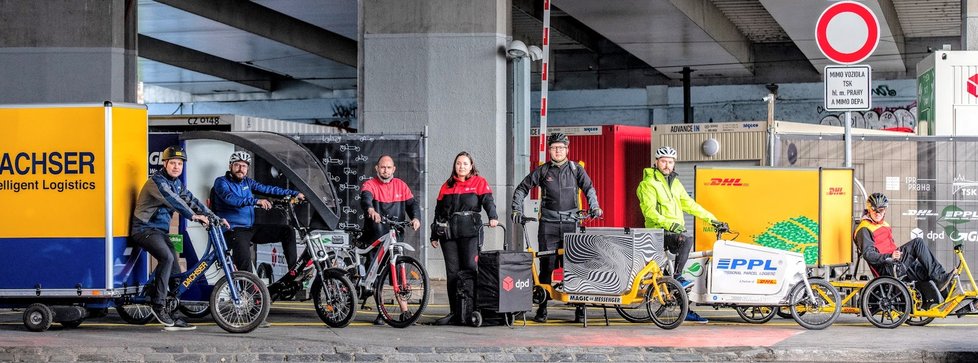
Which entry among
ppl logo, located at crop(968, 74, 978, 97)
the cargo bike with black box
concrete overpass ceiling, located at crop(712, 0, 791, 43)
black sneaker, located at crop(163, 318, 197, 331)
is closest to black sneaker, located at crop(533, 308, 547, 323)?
the cargo bike with black box

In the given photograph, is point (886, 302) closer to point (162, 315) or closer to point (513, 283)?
point (513, 283)

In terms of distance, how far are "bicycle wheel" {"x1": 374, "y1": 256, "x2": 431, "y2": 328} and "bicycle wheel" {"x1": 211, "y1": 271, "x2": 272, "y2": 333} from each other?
109cm

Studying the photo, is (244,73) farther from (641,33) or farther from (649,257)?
(649,257)

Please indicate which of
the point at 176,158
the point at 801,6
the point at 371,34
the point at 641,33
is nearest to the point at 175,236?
the point at 176,158

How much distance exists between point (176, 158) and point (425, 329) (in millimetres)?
2581

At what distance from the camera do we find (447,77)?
16547 millimetres

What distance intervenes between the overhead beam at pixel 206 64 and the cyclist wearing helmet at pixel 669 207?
24823 mm

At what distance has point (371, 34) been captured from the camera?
657 inches

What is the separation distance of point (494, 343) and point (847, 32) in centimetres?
470

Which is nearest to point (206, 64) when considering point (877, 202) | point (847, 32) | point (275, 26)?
point (275, 26)

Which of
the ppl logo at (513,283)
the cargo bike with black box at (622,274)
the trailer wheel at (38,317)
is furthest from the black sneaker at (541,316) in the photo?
the trailer wheel at (38,317)

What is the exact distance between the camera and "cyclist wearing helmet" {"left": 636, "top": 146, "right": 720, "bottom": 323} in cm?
1203

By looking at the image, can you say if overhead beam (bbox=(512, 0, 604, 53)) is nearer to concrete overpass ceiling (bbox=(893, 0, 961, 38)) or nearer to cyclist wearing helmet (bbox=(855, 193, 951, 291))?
concrete overpass ceiling (bbox=(893, 0, 961, 38))

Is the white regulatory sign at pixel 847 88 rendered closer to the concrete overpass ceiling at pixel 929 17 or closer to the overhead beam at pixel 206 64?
the concrete overpass ceiling at pixel 929 17
